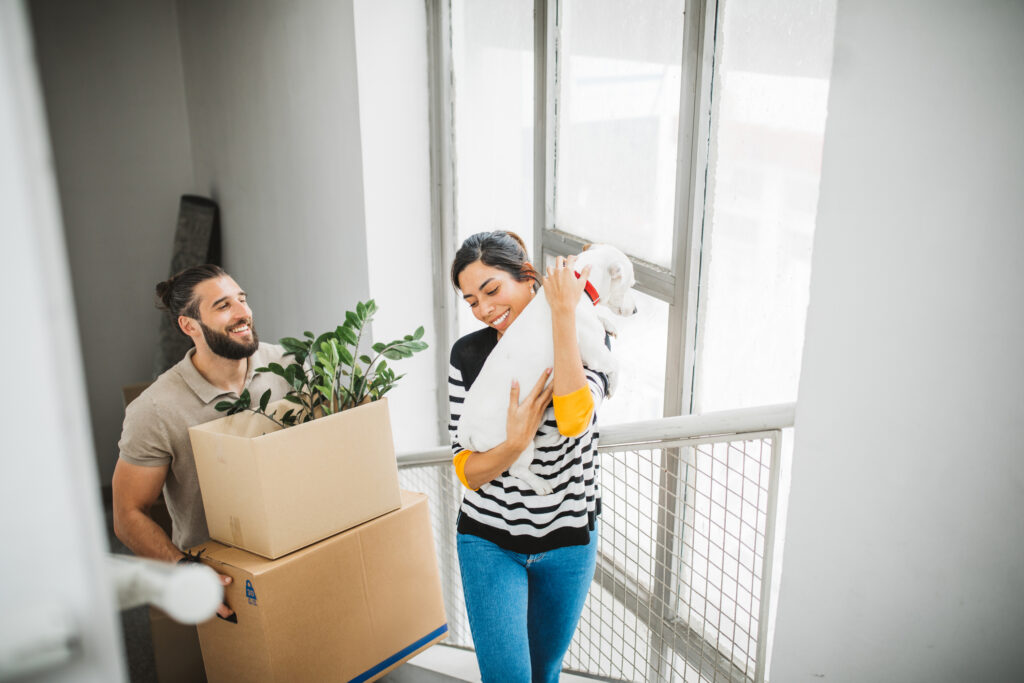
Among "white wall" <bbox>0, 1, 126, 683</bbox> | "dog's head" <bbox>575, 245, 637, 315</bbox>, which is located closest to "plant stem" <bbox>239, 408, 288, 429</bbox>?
"dog's head" <bbox>575, 245, 637, 315</bbox>

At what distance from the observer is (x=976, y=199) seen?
0.75m

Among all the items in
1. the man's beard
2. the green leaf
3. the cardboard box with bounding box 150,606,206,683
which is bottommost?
the cardboard box with bounding box 150,606,206,683

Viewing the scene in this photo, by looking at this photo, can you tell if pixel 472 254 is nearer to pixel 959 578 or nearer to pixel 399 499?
pixel 399 499

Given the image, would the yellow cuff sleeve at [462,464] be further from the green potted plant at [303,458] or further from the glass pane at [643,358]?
the glass pane at [643,358]

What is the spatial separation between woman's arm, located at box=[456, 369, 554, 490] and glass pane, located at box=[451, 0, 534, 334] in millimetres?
1182

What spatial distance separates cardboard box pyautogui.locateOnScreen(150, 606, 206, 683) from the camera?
1817mm

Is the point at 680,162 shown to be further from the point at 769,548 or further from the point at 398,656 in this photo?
the point at 398,656

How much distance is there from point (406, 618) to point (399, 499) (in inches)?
11.9

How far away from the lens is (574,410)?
4.09ft

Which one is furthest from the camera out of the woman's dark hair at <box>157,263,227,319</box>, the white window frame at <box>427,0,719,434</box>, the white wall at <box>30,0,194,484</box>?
the white wall at <box>30,0,194,484</box>

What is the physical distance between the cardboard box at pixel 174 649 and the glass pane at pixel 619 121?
1.63m

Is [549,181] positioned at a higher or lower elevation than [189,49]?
lower

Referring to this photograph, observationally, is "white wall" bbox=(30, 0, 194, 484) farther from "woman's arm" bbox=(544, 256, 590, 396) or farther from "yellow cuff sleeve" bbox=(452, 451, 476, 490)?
"woman's arm" bbox=(544, 256, 590, 396)

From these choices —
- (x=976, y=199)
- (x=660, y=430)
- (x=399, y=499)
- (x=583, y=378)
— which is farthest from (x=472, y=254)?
(x=976, y=199)
